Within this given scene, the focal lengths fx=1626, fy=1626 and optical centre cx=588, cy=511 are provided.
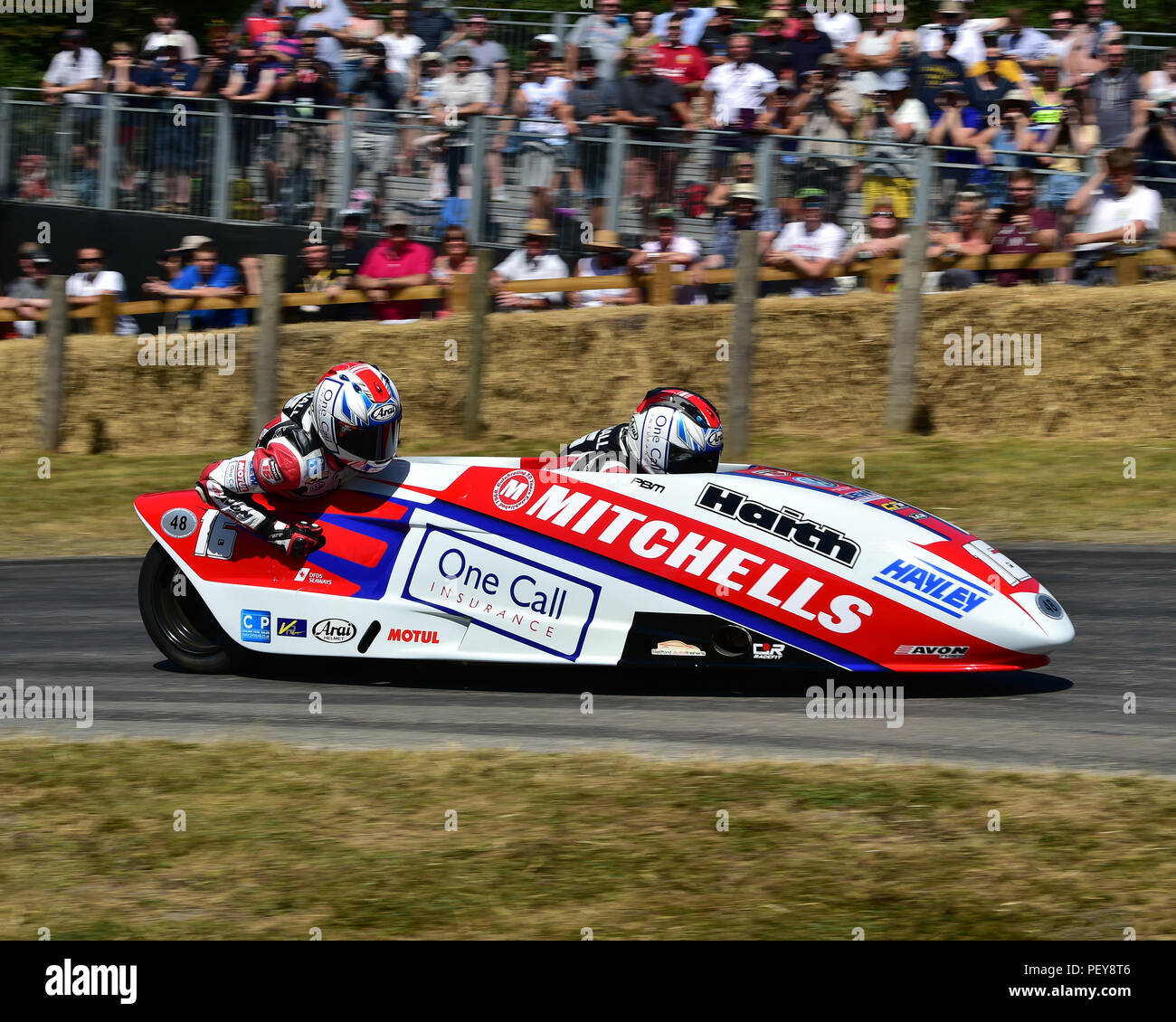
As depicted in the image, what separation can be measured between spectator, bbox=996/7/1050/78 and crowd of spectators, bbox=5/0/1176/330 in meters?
0.03

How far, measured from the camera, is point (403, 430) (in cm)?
1443

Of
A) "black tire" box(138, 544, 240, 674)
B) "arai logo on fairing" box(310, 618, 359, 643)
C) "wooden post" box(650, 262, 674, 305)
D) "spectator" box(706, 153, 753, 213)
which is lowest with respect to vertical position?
"black tire" box(138, 544, 240, 674)

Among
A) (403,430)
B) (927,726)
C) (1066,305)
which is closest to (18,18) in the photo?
(403,430)

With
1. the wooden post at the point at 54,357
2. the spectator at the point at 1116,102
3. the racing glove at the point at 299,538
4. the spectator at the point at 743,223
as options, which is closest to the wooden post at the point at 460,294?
the spectator at the point at 743,223

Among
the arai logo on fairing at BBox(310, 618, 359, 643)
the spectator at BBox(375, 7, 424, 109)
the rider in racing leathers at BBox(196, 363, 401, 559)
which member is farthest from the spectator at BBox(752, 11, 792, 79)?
the arai logo on fairing at BBox(310, 618, 359, 643)

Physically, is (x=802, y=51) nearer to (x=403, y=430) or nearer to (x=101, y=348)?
(x=403, y=430)

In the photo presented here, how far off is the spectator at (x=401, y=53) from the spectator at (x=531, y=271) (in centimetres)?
259

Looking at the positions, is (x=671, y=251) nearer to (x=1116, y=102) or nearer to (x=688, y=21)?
(x=688, y=21)

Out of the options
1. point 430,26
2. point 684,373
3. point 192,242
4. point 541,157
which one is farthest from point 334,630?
point 430,26

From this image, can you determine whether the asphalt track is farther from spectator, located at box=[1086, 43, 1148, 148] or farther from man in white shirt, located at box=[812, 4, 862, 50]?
man in white shirt, located at box=[812, 4, 862, 50]

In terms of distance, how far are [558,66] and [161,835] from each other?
10.8 metres

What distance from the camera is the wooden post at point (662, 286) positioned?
13.8 meters

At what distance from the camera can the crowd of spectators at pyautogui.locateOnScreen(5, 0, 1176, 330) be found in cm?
1310

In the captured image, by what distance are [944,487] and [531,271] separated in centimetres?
437
